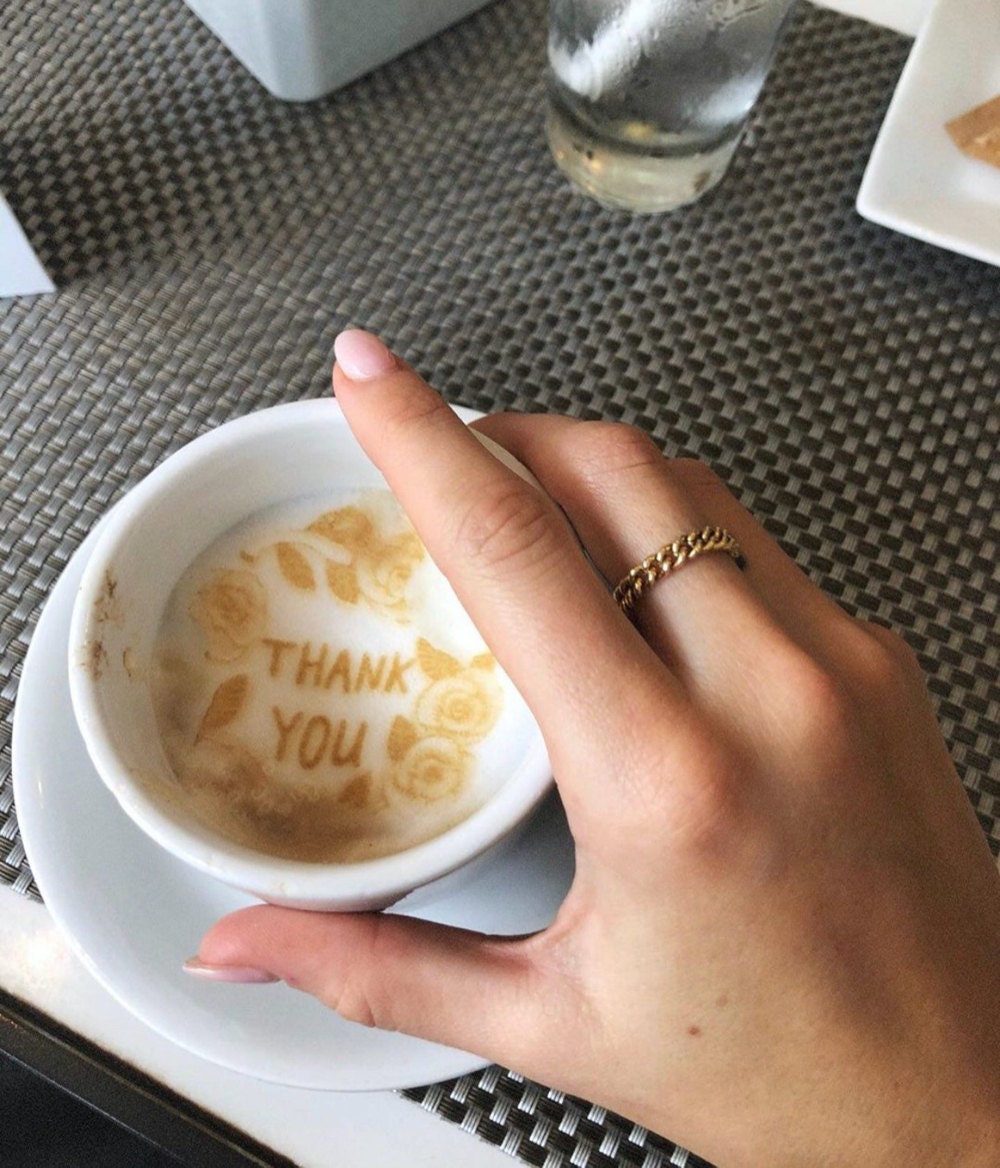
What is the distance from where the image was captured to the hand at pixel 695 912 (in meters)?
0.30

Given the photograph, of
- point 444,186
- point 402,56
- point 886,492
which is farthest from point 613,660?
point 402,56

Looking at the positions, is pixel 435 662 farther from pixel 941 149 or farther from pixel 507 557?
pixel 941 149

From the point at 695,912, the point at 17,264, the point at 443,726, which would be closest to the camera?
the point at 695,912

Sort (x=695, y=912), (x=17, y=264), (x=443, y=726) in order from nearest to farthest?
(x=695, y=912)
(x=443, y=726)
(x=17, y=264)

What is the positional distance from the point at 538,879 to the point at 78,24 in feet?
1.93


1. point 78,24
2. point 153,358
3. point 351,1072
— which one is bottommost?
point 351,1072

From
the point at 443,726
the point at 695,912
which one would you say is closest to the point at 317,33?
the point at 443,726

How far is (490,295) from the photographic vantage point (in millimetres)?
565

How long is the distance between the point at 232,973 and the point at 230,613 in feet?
0.48

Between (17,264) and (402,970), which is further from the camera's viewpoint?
(17,264)

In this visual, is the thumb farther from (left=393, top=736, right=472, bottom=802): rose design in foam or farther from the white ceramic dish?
the white ceramic dish

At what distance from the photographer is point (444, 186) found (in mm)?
597

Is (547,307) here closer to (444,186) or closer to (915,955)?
(444,186)

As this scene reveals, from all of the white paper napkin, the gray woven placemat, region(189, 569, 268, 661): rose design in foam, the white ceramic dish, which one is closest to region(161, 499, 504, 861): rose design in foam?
region(189, 569, 268, 661): rose design in foam
